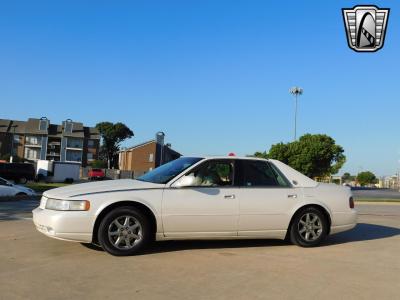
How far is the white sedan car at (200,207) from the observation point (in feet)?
21.2

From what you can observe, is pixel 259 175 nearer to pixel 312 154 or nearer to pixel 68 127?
pixel 312 154

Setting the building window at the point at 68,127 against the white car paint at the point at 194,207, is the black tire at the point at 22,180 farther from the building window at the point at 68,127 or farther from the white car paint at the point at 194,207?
the building window at the point at 68,127

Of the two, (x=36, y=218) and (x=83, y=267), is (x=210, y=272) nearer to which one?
(x=83, y=267)

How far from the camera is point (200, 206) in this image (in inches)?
270

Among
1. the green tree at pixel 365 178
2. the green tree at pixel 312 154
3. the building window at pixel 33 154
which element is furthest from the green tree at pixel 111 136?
the green tree at pixel 365 178

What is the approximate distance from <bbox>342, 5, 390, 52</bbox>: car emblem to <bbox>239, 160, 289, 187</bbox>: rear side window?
258 inches

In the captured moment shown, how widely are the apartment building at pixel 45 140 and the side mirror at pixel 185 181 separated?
9656 centimetres

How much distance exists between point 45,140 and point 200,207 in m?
98.1

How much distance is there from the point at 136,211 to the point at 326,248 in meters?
3.05

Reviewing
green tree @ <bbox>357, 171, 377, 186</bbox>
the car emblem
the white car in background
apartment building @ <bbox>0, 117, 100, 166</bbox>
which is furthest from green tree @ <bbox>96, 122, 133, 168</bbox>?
the car emblem

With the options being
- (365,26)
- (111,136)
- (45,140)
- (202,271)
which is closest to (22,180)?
(365,26)

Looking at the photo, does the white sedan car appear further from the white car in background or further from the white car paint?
the white car in background

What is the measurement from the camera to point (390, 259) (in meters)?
6.79

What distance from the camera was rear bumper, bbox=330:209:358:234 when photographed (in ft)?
25.5
